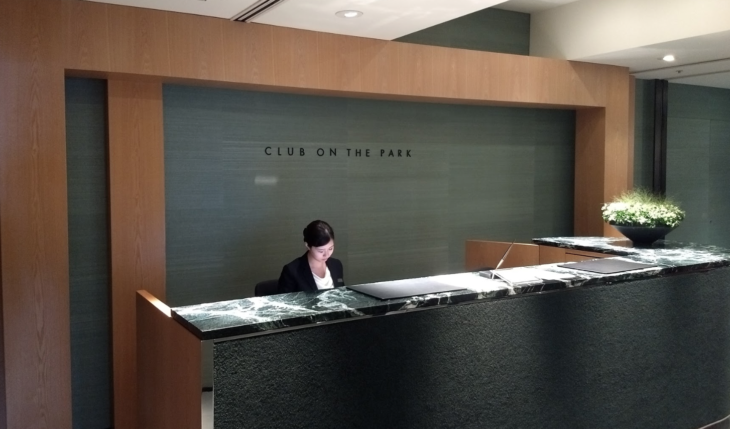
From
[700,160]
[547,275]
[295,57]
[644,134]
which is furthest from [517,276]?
[700,160]

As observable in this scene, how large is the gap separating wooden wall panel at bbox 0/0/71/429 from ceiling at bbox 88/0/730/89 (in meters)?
0.52

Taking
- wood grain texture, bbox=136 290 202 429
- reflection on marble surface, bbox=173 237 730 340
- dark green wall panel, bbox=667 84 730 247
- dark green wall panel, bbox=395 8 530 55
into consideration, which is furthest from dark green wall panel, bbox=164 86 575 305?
reflection on marble surface, bbox=173 237 730 340

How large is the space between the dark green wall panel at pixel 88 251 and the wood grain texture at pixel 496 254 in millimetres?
2897

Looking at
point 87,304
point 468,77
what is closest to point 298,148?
point 468,77

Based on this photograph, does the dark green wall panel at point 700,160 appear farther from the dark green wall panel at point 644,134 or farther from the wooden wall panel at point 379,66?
the wooden wall panel at point 379,66

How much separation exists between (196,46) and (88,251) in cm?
149

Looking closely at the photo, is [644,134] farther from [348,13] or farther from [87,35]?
[87,35]

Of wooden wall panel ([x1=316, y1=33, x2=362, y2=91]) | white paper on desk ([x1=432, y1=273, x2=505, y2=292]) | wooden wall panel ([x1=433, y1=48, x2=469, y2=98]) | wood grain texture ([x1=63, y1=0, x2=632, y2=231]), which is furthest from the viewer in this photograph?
wooden wall panel ([x1=433, y1=48, x2=469, y2=98])

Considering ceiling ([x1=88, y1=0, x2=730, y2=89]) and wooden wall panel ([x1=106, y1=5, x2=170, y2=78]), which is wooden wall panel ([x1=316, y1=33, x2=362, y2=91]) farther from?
wooden wall panel ([x1=106, y1=5, x2=170, y2=78])

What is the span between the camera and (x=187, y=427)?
245 cm

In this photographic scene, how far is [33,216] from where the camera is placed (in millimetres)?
3779

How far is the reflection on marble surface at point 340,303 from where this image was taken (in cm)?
234

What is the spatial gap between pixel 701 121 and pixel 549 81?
115 inches

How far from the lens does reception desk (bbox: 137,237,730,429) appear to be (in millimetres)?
2365
